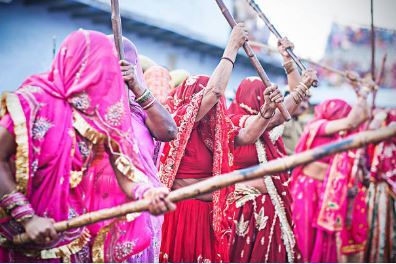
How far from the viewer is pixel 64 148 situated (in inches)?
97.2

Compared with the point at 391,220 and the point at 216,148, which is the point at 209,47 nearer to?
the point at 391,220

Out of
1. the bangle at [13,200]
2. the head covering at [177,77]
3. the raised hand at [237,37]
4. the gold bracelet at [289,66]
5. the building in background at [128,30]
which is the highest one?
the building in background at [128,30]

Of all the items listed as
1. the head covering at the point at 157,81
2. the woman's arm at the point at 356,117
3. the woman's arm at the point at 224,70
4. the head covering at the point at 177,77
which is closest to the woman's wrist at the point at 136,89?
the woman's arm at the point at 224,70

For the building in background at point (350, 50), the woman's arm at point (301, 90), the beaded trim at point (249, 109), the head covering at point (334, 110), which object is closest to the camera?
the woman's arm at point (301, 90)

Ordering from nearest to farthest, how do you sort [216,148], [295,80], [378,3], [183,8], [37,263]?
[37,263] → [216,148] → [295,80] → [378,3] → [183,8]

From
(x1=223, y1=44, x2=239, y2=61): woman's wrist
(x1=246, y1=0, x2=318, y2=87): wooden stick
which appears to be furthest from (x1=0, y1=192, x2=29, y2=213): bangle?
(x1=246, y1=0, x2=318, y2=87): wooden stick

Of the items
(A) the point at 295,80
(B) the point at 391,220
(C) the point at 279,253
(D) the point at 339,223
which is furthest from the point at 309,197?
(A) the point at 295,80

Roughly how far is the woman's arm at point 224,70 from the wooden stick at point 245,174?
1.41 metres

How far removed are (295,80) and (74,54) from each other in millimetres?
2180

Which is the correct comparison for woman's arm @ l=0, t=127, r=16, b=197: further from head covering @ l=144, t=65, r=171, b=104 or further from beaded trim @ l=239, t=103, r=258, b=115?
head covering @ l=144, t=65, r=171, b=104

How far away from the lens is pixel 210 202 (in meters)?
3.91

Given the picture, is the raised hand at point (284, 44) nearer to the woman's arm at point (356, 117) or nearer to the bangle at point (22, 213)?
the woman's arm at point (356, 117)

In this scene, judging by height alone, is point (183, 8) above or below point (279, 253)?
above

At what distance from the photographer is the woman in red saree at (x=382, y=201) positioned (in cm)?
577
